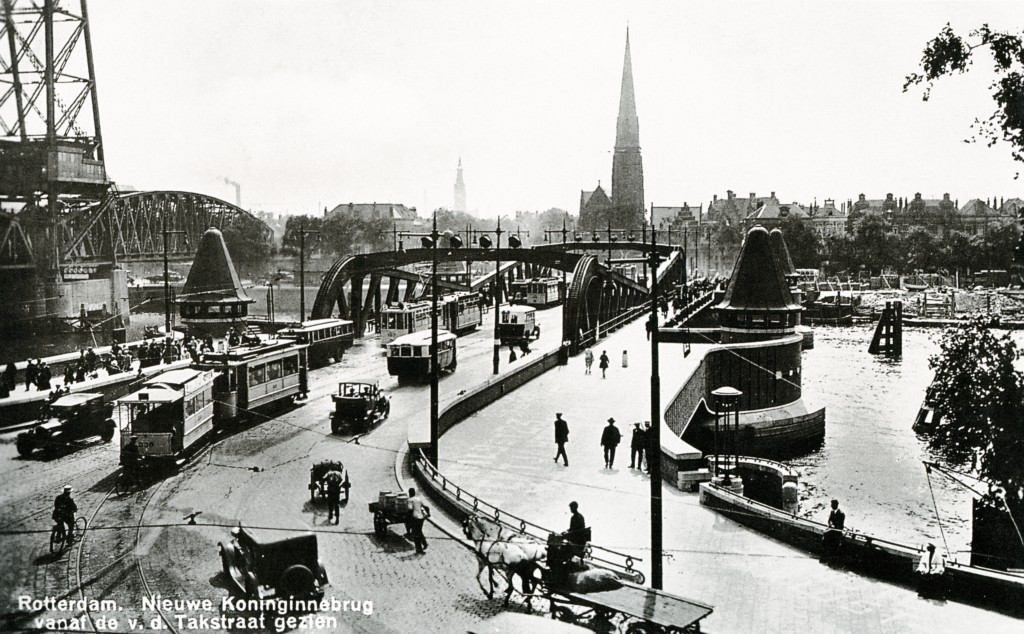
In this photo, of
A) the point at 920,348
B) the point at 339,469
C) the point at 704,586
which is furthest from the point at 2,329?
the point at 920,348

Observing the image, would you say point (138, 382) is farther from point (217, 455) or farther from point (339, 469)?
point (339, 469)

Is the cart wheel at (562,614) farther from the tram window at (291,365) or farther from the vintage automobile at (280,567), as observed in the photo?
the tram window at (291,365)

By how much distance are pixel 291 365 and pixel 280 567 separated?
18813 millimetres

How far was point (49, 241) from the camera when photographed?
26.0 metres

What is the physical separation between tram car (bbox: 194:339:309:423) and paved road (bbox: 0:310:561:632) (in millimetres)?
1177

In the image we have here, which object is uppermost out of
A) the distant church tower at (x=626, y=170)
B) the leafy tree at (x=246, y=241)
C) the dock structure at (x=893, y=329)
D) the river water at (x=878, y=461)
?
the distant church tower at (x=626, y=170)

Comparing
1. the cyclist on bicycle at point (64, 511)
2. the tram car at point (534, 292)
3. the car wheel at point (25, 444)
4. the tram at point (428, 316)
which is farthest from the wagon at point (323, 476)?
the tram car at point (534, 292)

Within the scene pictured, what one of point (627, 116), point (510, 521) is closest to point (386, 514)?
point (510, 521)

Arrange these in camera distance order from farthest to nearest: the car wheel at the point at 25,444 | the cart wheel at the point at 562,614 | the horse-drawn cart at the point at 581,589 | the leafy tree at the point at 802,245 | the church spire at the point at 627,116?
1. the church spire at the point at 627,116
2. the leafy tree at the point at 802,245
3. the car wheel at the point at 25,444
4. the cart wheel at the point at 562,614
5. the horse-drawn cart at the point at 581,589

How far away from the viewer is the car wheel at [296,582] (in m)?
12.2

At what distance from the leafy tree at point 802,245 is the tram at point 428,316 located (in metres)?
65.6

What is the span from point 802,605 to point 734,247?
13026 cm

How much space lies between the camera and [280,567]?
12297 mm

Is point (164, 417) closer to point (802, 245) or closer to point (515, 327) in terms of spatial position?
point (515, 327)
